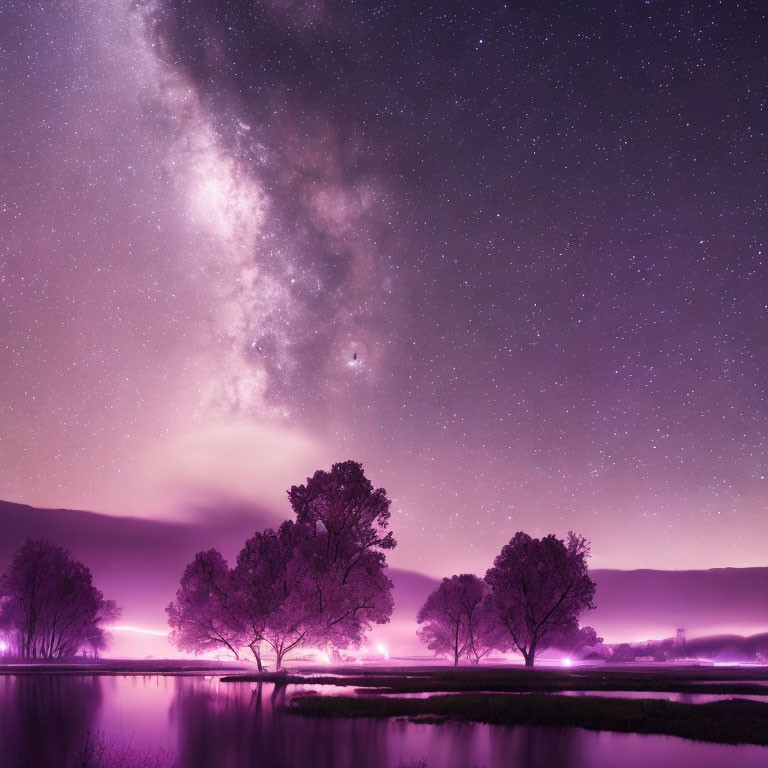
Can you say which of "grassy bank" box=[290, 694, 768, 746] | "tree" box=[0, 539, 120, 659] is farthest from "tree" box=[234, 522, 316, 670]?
"tree" box=[0, 539, 120, 659]

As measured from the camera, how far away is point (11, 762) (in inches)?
688

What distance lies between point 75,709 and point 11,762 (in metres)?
13.3

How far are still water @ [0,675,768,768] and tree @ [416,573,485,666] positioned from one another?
67.6 metres

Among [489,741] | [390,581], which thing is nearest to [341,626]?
[390,581]

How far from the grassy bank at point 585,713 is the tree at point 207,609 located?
23.6m

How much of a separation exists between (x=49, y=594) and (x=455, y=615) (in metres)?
52.4

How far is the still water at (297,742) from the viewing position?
18.0 m

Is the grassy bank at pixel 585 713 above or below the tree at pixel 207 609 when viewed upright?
below

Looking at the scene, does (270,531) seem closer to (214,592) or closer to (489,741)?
(214,592)

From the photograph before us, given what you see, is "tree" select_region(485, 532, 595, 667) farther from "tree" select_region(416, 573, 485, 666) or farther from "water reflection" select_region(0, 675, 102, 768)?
"water reflection" select_region(0, 675, 102, 768)

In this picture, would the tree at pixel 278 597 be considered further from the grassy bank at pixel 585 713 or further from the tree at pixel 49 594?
the tree at pixel 49 594

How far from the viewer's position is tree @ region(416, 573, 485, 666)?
3720 inches

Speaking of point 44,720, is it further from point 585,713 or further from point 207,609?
point 207,609

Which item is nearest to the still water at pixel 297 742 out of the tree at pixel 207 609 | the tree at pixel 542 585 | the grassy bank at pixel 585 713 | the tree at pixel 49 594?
the grassy bank at pixel 585 713
